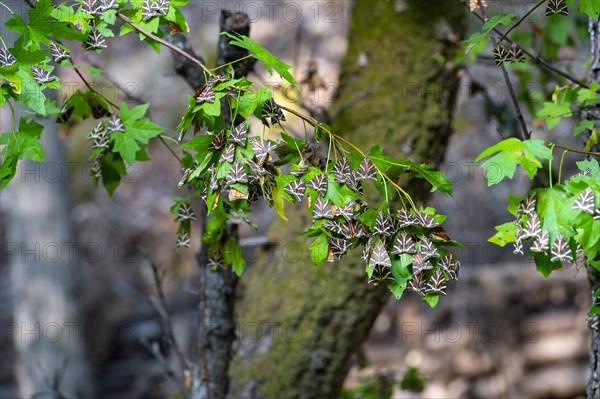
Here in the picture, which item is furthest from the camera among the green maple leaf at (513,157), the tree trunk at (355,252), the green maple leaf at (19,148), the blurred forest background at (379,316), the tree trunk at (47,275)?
the tree trunk at (47,275)

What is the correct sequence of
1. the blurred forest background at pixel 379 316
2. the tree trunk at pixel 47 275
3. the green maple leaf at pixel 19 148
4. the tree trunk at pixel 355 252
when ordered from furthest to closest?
the tree trunk at pixel 47 275 → the blurred forest background at pixel 379 316 → the tree trunk at pixel 355 252 → the green maple leaf at pixel 19 148

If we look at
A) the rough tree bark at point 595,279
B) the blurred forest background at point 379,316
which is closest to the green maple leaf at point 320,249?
the rough tree bark at point 595,279

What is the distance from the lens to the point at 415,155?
8.85ft

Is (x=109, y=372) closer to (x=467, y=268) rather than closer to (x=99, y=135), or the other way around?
(x=467, y=268)

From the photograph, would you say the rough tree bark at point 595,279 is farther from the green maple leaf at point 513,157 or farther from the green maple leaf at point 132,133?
the green maple leaf at point 132,133

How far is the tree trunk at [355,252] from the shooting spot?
2555 millimetres

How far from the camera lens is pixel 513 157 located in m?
1.38

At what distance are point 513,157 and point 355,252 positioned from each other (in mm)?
1196

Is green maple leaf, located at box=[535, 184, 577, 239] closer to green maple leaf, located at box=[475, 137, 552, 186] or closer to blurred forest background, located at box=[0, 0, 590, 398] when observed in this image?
green maple leaf, located at box=[475, 137, 552, 186]

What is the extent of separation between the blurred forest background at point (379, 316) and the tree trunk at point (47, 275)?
9 centimetres

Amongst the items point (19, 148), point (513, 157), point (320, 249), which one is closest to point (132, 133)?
point (19, 148)

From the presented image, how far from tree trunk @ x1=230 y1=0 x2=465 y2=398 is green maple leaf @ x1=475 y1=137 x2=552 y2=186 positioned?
120 centimetres

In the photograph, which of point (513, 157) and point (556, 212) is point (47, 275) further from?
point (556, 212)

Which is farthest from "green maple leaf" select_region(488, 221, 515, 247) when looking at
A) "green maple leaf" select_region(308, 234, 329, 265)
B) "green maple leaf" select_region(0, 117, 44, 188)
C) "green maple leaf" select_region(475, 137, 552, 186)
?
"green maple leaf" select_region(0, 117, 44, 188)
